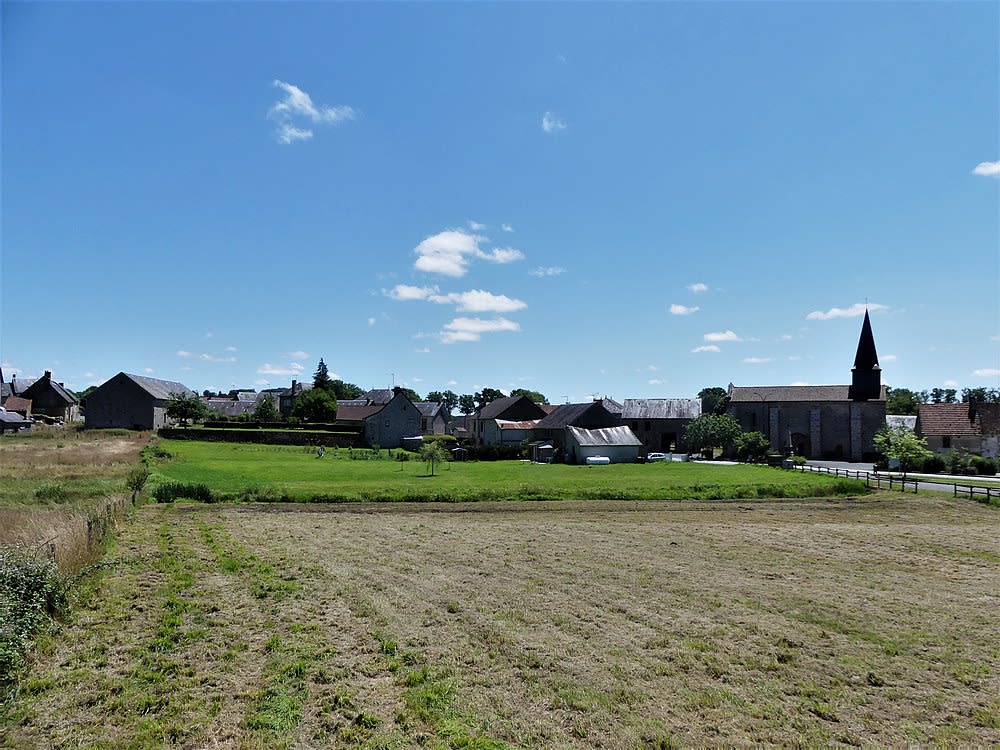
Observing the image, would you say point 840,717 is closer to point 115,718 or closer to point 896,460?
point 115,718

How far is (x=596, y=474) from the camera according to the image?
143 feet

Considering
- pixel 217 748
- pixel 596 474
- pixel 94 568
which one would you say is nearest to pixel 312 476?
pixel 596 474

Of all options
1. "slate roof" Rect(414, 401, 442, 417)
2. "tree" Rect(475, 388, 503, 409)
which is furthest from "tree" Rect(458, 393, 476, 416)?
"slate roof" Rect(414, 401, 442, 417)

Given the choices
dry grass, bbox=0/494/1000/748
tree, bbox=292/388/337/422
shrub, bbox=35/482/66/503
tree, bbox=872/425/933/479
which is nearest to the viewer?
dry grass, bbox=0/494/1000/748

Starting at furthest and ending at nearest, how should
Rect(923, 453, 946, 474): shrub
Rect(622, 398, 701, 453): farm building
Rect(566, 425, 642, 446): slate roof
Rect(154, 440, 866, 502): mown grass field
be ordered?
Rect(622, 398, 701, 453): farm building < Rect(566, 425, 642, 446): slate roof < Rect(923, 453, 946, 474): shrub < Rect(154, 440, 866, 502): mown grass field

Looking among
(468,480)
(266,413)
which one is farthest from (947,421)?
(266,413)

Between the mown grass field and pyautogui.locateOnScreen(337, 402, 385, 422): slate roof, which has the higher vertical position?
pyautogui.locateOnScreen(337, 402, 385, 422): slate roof

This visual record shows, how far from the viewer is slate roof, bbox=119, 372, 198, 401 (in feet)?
254

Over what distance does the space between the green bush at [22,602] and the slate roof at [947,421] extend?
63.3 m

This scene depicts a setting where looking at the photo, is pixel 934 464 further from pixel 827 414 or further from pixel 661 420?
pixel 661 420

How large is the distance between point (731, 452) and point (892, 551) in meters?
47.0

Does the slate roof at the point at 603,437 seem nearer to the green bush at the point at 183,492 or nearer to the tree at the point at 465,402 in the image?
the green bush at the point at 183,492

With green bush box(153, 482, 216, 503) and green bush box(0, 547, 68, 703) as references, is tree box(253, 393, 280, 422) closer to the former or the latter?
green bush box(153, 482, 216, 503)

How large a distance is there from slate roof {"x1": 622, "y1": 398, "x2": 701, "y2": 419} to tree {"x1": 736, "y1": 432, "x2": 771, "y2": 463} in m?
14.3
